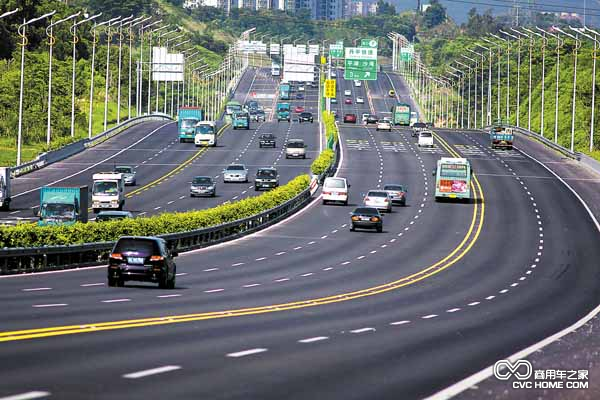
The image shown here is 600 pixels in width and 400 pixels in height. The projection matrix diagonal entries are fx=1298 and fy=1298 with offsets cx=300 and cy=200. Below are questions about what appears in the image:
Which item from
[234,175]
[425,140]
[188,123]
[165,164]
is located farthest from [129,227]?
[425,140]

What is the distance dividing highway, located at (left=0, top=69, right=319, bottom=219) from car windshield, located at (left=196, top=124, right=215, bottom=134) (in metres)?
1.61

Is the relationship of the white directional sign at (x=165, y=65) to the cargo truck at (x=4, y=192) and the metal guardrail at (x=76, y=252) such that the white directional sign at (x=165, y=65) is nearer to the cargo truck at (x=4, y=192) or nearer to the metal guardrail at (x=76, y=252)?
the cargo truck at (x=4, y=192)

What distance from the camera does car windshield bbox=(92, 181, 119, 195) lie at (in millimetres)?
66394

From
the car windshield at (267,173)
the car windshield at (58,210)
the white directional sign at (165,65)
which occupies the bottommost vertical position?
the car windshield at (267,173)

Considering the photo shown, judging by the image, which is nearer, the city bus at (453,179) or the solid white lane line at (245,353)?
the solid white lane line at (245,353)

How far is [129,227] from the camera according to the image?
46.2 meters

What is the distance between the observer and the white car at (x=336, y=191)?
7738 cm

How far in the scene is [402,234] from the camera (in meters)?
62.1

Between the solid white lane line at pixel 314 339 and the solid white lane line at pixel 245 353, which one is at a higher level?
the solid white lane line at pixel 245 353

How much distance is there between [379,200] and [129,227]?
2823cm

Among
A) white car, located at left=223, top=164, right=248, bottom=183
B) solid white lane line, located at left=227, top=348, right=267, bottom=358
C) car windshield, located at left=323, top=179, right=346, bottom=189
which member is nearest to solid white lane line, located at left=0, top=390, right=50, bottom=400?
solid white lane line, located at left=227, top=348, right=267, bottom=358

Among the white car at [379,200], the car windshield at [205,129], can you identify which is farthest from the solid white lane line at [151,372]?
the car windshield at [205,129]

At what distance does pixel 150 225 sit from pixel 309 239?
37.7 ft

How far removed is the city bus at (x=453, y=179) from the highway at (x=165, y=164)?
1181 centimetres
